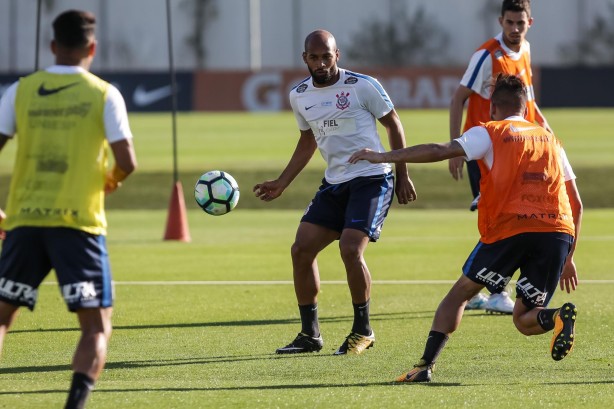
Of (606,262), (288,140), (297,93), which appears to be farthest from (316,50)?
(288,140)

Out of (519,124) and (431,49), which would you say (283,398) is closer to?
(519,124)

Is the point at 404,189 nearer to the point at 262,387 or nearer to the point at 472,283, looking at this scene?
the point at 472,283

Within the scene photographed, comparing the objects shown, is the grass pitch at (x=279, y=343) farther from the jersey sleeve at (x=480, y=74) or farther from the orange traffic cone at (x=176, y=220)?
the jersey sleeve at (x=480, y=74)

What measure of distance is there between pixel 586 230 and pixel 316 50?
1036 cm

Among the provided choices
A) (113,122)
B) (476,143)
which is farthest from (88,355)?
(476,143)

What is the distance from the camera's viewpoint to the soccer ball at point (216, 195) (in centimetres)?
990

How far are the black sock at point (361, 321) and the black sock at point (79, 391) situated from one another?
10.3ft

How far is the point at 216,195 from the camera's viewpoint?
9945 mm

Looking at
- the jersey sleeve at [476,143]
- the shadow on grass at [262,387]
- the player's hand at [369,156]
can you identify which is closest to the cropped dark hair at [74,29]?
the player's hand at [369,156]

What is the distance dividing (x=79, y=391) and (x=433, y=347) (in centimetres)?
247

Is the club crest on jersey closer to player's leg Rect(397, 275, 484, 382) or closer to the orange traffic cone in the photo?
player's leg Rect(397, 275, 484, 382)

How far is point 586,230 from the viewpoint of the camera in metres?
18.5

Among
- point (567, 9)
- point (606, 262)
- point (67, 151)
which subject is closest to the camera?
point (67, 151)

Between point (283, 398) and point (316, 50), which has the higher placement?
point (316, 50)
